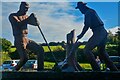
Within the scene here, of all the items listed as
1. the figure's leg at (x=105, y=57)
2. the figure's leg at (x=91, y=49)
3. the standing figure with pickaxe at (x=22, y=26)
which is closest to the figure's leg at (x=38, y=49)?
the standing figure with pickaxe at (x=22, y=26)

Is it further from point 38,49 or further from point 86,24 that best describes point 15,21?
point 86,24

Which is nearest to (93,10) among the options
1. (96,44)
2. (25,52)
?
(96,44)

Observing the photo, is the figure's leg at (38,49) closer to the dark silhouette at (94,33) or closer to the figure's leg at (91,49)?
the dark silhouette at (94,33)

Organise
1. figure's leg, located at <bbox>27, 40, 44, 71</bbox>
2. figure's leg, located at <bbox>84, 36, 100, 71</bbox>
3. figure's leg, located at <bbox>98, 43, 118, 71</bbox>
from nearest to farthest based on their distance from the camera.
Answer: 1. figure's leg, located at <bbox>84, 36, 100, 71</bbox>
2. figure's leg, located at <bbox>98, 43, 118, 71</bbox>
3. figure's leg, located at <bbox>27, 40, 44, 71</bbox>

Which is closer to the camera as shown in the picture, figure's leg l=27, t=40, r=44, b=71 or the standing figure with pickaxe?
the standing figure with pickaxe

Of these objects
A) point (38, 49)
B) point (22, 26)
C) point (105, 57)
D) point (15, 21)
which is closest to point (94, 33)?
point (105, 57)

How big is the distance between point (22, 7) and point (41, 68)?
5.40 feet

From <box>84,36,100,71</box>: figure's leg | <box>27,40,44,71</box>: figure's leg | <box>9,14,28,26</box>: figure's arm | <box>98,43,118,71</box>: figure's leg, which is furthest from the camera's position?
<box>27,40,44,71</box>: figure's leg

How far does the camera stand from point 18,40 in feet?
28.6

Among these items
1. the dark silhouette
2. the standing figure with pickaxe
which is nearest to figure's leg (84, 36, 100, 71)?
the dark silhouette

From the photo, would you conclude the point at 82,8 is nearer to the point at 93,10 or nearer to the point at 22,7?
the point at 93,10

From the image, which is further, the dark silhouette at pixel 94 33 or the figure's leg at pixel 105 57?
the figure's leg at pixel 105 57

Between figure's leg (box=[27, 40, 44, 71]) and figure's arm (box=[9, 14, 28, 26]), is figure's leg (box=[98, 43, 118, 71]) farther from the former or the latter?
figure's arm (box=[9, 14, 28, 26])

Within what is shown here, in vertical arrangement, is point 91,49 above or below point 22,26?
below
